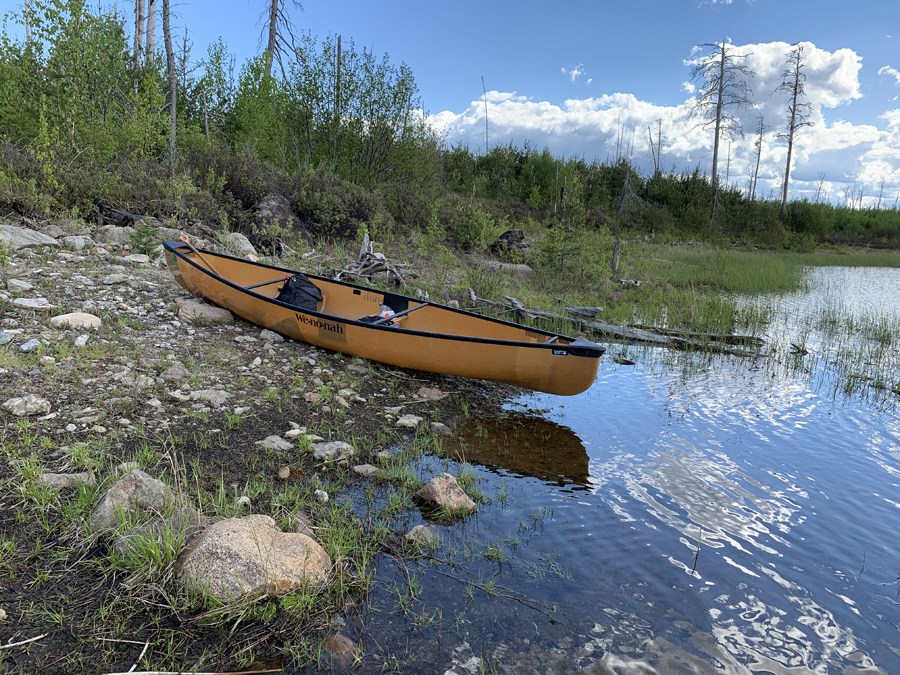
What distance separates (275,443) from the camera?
13.9 feet

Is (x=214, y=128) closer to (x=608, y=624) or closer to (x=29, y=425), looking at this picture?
(x=29, y=425)

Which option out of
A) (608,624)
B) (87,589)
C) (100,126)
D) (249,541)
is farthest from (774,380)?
(100,126)

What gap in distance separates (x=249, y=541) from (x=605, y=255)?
12.8 metres

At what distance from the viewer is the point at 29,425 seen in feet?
12.3

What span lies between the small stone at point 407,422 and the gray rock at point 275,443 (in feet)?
3.51

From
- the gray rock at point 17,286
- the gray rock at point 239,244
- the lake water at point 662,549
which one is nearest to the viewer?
the lake water at point 662,549

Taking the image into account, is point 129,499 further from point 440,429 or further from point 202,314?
point 202,314

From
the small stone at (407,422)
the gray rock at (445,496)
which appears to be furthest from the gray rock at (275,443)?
the gray rock at (445,496)

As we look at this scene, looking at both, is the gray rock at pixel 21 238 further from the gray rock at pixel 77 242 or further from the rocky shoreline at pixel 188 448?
the rocky shoreline at pixel 188 448

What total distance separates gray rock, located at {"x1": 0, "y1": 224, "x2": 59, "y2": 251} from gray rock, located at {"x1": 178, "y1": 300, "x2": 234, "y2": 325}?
10.2 ft

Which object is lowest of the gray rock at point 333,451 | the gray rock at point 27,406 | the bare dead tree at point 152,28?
the gray rock at point 333,451

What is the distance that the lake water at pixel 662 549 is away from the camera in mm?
2646

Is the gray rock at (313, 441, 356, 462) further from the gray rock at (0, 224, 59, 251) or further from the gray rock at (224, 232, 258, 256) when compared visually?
the gray rock at (224, 232, 258, 256)

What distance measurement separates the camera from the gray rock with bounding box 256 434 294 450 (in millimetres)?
4195
